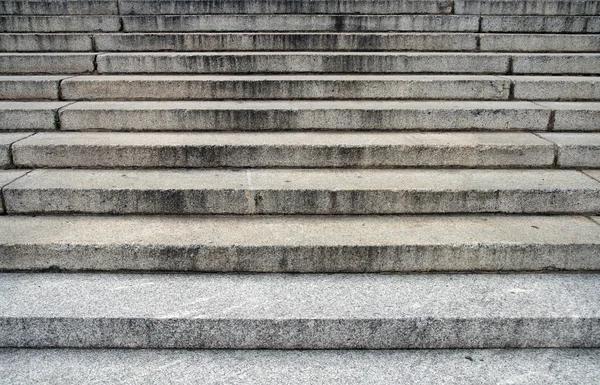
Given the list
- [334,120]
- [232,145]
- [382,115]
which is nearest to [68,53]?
[232,145]

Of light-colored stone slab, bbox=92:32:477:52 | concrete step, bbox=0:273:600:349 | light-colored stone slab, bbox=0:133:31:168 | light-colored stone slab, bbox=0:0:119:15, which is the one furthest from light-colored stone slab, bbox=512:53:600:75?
light-colored stone slab, bbox=0:133:31:168

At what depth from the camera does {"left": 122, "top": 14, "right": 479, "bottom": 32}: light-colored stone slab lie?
17.9 feet

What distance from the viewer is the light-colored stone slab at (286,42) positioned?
5203mm

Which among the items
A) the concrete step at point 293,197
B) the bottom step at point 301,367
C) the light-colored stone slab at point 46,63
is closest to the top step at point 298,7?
the light-colored stone slab at point 46,63

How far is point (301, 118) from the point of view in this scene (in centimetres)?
416

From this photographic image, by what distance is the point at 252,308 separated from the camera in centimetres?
263

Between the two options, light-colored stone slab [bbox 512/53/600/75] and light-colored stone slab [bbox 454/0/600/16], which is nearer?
light-colored stone slab [bbox 512/53/600/75]

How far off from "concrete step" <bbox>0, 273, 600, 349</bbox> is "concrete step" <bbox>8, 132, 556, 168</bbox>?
52.4 inches

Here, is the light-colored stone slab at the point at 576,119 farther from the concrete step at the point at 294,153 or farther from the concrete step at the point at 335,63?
the concrete step at the point at 335,63

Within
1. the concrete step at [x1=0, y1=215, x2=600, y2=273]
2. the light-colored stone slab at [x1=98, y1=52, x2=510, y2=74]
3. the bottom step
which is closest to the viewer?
the bottom step

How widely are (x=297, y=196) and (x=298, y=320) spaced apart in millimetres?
1046

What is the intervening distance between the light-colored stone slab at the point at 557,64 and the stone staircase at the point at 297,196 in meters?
0.02

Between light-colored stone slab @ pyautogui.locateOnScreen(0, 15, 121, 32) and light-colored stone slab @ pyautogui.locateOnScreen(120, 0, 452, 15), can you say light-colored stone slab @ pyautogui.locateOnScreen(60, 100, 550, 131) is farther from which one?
light-colored stone slab @ pyautogui.locateOnScreen(120, 0, 452, 15)

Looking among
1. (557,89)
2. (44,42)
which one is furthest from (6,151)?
(557,89)
